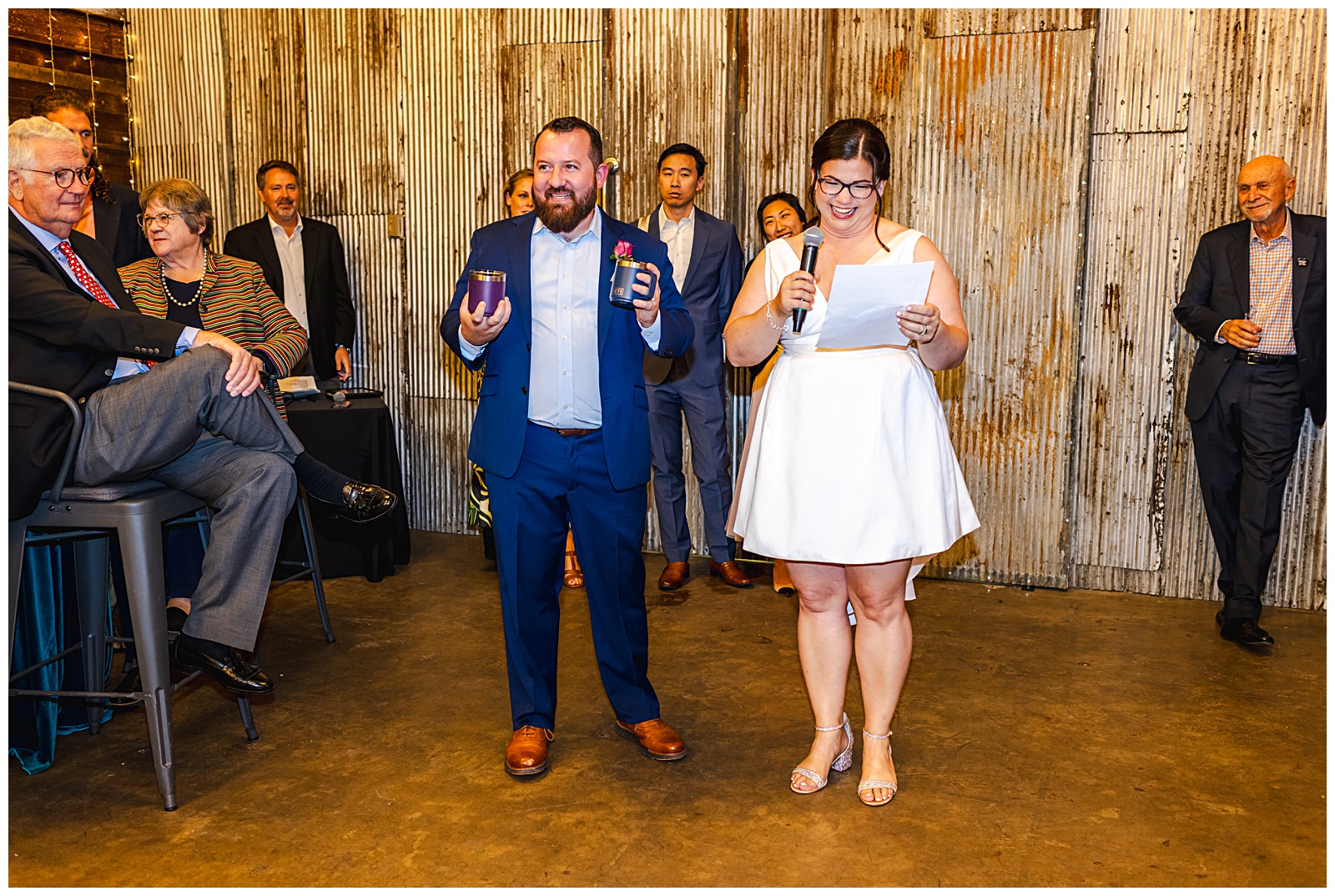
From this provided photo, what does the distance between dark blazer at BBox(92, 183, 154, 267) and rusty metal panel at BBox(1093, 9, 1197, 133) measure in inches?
180

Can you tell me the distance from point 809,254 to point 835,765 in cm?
159

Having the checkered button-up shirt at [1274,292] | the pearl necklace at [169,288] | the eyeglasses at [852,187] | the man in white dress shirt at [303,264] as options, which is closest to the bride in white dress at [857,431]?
the eyeglasses at [852,187]

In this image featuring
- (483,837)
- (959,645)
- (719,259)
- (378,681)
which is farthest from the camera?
(719,259)

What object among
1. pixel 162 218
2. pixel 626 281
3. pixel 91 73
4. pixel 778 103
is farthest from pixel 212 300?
pixel 91 73

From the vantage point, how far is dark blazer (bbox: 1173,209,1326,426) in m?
4.65

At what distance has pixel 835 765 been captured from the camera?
11.0 ft

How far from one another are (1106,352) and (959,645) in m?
1.81

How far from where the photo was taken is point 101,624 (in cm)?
357

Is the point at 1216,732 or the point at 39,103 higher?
the point at 39,103

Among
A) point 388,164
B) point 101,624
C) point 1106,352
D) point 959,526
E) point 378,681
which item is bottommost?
point 378,681

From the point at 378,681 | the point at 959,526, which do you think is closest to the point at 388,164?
the point at 378,681

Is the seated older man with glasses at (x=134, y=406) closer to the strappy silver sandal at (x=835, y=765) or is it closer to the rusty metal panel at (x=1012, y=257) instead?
the strappy silver sandal at (x=835, y=765)

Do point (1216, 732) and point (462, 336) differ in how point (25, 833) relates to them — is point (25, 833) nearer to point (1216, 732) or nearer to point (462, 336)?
point (462, 336)

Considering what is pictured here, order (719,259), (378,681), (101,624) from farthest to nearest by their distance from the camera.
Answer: (719,259) → (378,681) → (101,624)
